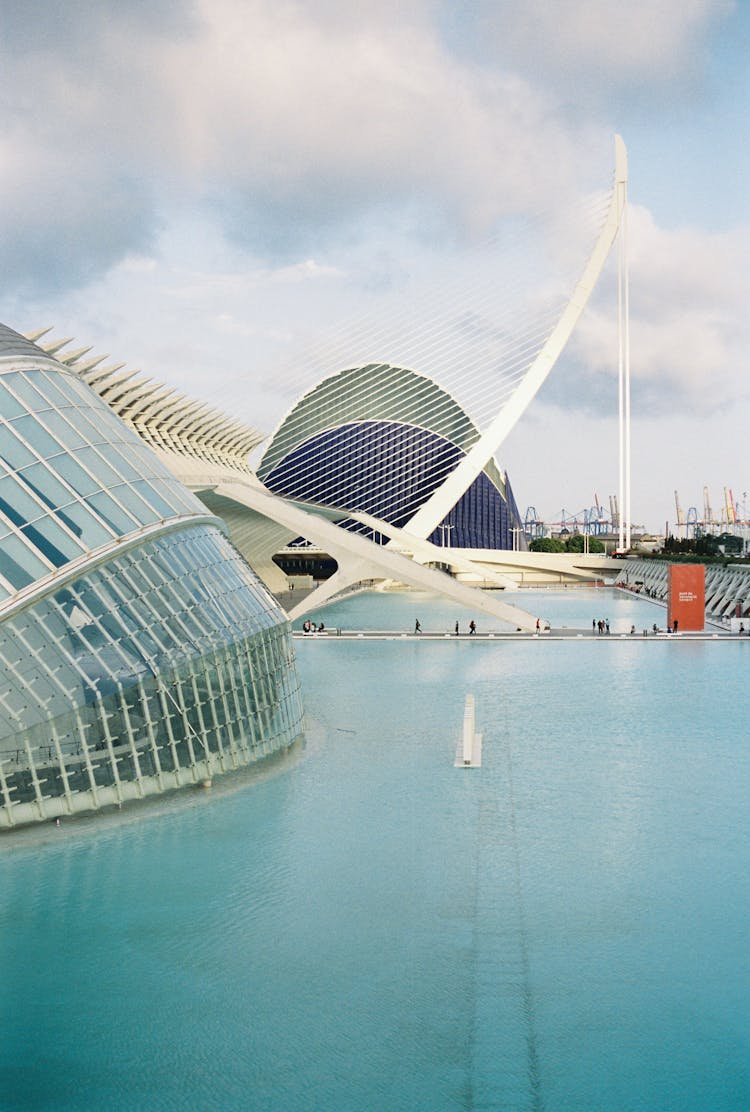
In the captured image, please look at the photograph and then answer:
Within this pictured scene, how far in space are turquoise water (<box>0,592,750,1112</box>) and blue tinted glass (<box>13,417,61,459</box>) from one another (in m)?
4.91

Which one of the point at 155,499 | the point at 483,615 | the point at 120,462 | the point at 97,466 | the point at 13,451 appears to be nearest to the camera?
the point at 13,451

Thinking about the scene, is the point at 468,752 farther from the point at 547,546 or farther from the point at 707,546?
the point at 547,546

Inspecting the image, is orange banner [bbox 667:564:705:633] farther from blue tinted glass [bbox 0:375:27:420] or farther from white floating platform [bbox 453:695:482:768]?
blue tinted glass [bbox 0:375:27:420]

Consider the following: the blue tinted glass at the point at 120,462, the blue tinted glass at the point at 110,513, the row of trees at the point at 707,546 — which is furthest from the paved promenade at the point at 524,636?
the row of trees at the point at 707,546

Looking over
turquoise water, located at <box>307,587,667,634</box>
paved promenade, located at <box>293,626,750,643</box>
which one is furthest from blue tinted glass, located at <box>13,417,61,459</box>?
turquoise water, located at <box>307,587,667,634</box>

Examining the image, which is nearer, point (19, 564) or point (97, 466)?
point (19, 564)

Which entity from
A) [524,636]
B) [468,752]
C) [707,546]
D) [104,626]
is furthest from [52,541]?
[707,546]

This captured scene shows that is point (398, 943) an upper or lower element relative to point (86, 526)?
lower

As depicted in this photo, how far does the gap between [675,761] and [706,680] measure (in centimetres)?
958

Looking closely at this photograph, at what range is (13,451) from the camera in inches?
534

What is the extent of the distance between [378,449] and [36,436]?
67.2 meters

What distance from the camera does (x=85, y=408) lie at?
1577 centimetres

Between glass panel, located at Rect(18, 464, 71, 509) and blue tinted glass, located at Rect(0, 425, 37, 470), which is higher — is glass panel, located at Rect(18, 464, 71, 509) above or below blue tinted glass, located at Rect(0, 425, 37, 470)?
below

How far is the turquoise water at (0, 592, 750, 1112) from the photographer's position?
6910 millimetres
